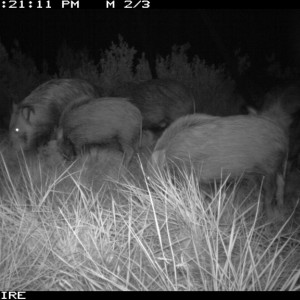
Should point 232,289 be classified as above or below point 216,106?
above

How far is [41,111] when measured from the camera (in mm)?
6945

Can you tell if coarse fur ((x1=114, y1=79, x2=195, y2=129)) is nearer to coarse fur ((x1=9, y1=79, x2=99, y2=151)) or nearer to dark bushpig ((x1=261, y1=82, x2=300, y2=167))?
coarse fur ((x1=9, y1=79, x2=99, y2=151))

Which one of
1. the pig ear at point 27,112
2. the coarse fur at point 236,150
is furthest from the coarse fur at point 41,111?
the coarse fur at point 236,150

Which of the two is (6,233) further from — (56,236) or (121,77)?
(121,77)

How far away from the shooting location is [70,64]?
10242 millimetres

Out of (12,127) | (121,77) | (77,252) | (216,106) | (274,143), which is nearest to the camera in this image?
(77,252)

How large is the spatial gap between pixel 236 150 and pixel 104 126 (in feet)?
6.90

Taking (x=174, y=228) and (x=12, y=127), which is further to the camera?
(x=12, y=127)

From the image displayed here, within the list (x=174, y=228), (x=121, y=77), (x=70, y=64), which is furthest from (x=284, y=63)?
(x=174, y=228)

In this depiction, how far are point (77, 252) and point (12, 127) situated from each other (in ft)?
14.1

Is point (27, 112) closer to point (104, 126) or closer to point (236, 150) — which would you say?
point (104, 126)

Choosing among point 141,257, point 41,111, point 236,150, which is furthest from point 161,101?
point 141,257

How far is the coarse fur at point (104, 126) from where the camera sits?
581 centimetres

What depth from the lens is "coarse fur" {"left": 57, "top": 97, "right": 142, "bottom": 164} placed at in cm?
581
